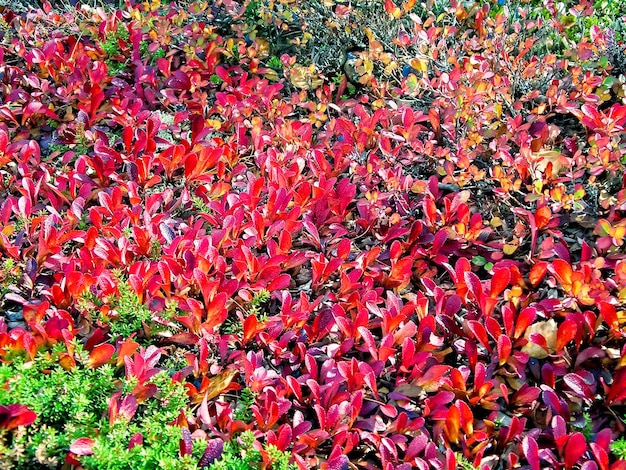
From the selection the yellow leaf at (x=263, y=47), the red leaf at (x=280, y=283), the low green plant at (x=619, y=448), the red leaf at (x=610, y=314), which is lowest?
the red leaf at (x=280, y=283)

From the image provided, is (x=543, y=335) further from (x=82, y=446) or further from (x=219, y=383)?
(x=82, y=446)

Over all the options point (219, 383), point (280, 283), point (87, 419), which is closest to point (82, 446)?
point (87, 419)

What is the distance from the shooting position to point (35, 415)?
6.23ft

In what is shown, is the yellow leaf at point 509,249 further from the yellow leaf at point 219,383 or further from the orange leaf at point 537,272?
the yellow leaf at point 219,383

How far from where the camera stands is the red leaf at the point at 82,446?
185cm

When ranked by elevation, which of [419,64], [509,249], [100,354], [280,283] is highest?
[419,64]

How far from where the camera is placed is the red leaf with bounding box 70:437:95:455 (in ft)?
6.07

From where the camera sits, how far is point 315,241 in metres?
2.70

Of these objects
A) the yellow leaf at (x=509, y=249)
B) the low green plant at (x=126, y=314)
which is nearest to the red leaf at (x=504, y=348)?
the yellow leaf at (x=509, y=249)

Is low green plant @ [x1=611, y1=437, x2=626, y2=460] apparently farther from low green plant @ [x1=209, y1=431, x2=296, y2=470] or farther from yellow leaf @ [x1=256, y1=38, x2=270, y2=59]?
yellow leaf @ [x1=256, y1=38, x2=270, y2=59]

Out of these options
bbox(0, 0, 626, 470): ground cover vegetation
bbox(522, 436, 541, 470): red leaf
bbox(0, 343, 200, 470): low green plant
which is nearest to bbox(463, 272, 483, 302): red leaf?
bbox(0, 0, 626, 470): ground cover vegetation

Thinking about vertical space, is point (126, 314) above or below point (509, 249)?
below

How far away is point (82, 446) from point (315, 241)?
129cm

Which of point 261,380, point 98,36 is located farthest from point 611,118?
point 98,36
